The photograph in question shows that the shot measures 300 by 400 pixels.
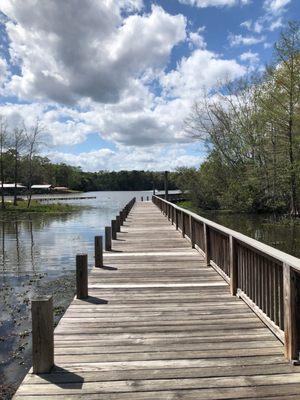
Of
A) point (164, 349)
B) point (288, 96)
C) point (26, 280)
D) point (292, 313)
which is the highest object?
point (288, 96)

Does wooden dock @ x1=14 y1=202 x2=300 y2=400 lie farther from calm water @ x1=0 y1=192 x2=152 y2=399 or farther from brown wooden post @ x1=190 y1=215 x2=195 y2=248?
brown wooden post @ x1=190 y1=215 x2=195 y2=248

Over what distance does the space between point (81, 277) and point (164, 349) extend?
2560 millimetres

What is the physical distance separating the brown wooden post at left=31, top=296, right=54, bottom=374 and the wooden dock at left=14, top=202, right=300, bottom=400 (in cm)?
9

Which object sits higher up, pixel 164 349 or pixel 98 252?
pixel 98 252

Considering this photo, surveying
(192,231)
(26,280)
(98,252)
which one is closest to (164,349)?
(98,252)

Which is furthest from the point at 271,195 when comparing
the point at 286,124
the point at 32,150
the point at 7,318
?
the point at 32,150

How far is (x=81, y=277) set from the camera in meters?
6.71

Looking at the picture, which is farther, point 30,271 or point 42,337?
point 30,271

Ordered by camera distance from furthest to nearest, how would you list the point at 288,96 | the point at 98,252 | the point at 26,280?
the point at 288,96 < the point at 26,280 < the point at 98,252

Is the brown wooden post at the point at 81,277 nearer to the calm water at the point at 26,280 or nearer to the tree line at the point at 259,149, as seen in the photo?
the calm water at the point at 26,280

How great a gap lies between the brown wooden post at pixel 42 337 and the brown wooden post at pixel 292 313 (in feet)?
7.73

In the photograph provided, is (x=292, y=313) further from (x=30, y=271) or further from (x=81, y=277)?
(x=30, y=271)

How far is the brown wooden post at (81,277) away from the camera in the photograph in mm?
6688

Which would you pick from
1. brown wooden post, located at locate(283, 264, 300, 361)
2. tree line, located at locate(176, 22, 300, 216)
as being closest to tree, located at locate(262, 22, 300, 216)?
tree line, located at locate(176, 22, 300, 216)
